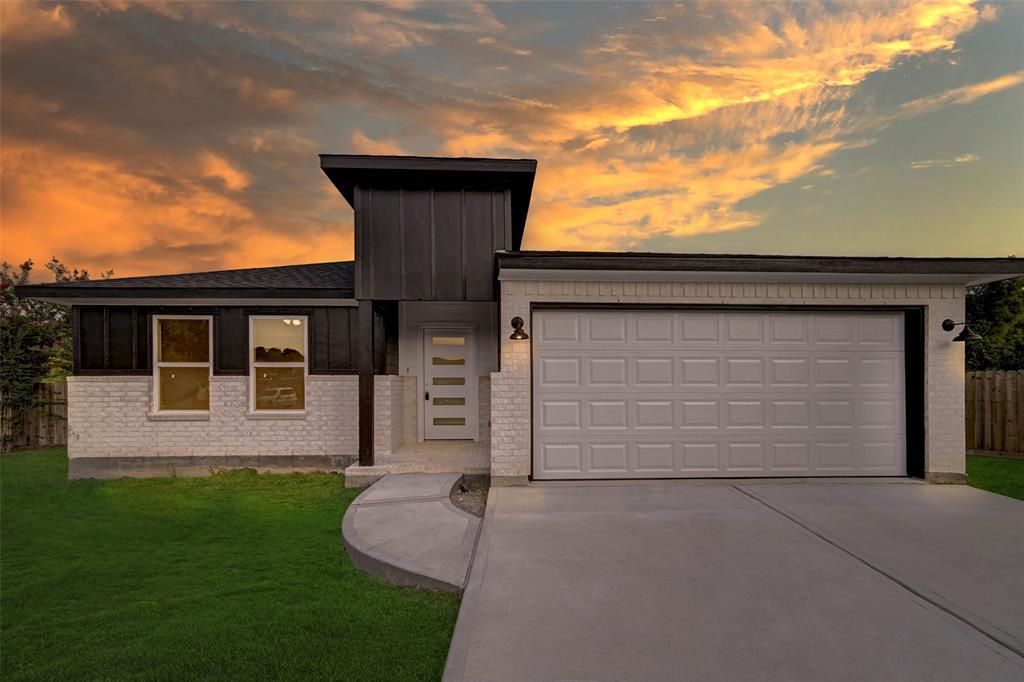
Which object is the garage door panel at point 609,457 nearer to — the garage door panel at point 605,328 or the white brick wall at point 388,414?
the garage door panel at point 605,328

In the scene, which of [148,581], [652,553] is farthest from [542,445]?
[148,581]

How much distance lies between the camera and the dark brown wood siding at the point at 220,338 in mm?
7617

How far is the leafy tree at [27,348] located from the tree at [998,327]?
2709 centimetres

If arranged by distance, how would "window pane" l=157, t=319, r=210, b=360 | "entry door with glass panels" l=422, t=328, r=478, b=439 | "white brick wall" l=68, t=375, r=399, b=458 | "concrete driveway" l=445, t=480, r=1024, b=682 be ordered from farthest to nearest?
"entry door with glass panels" l=422, t=328, r=478, b=439, "window pane" l=157, t=319, r=210, b=360, "white brick wall" l=68, t=375, r=399, b=458, "concrete driveway" l=445, t=480, r=1024, b=682

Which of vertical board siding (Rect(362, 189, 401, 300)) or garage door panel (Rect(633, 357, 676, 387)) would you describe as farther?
vertical board siding (Rect(362, 189, 401, 300))

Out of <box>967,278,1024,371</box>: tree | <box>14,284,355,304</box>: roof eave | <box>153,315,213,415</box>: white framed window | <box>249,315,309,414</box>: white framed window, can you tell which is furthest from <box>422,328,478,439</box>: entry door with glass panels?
<box>967,278,1024,371</box>: tree

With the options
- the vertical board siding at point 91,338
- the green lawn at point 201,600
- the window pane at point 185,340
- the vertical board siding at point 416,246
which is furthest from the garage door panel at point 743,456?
the vertical board siding at point 91,338

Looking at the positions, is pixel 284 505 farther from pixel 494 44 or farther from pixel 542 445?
pixel 494 44

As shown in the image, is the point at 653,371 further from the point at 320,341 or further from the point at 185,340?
the point at 185,340

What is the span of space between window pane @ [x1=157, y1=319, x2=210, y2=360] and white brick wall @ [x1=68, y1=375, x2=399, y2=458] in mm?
585

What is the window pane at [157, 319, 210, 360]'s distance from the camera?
7.87m

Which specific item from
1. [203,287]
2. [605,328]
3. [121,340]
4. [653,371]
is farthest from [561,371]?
[121,340]

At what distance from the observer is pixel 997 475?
7.25 m

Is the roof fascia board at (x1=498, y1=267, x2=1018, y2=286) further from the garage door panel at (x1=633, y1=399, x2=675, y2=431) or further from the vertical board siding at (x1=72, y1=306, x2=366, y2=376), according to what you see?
the vertical board siding at (x1=72, y1=306, x2=366, y2=376)
